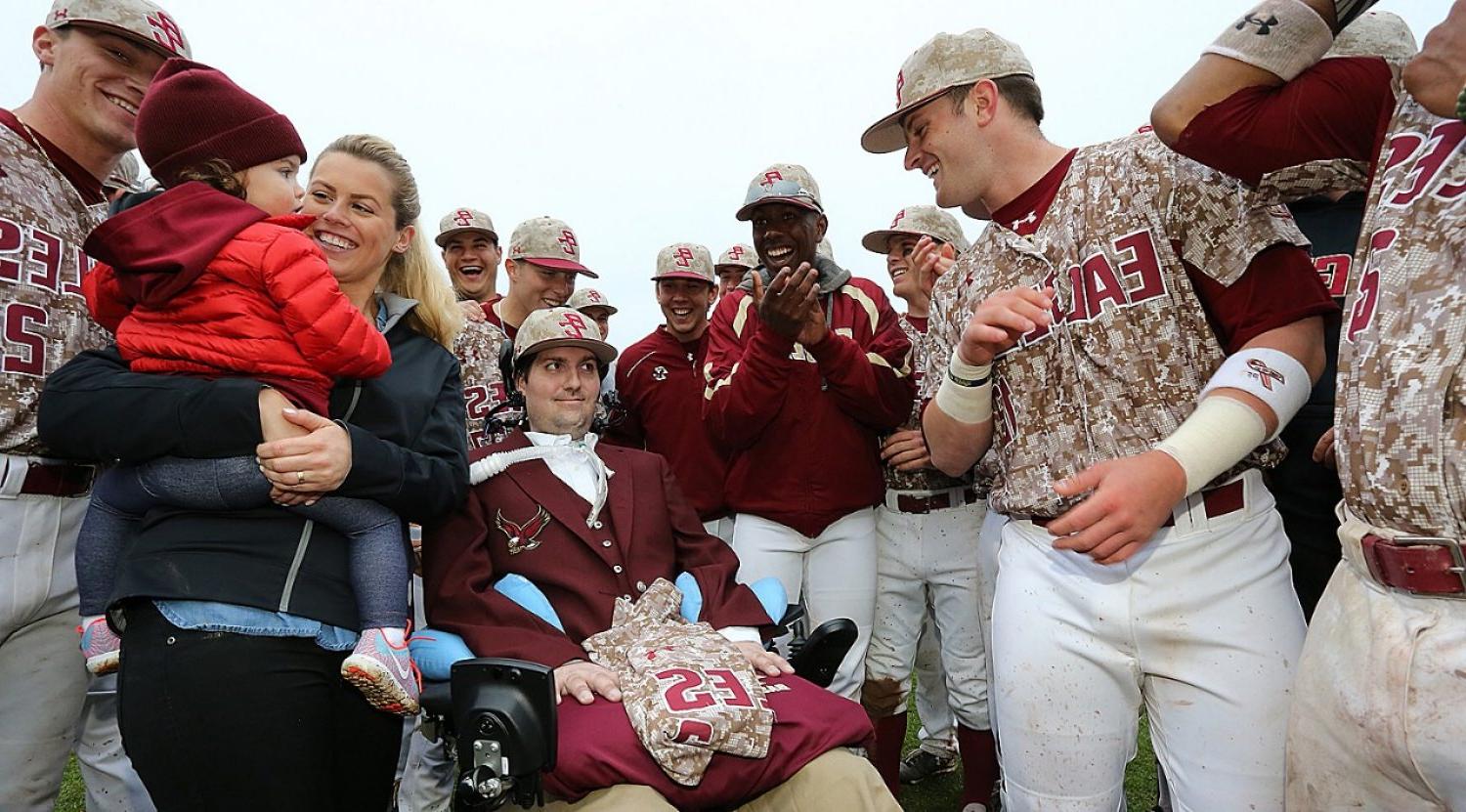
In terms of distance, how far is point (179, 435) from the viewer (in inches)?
71.2

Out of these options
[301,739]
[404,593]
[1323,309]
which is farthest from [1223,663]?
[301,739]

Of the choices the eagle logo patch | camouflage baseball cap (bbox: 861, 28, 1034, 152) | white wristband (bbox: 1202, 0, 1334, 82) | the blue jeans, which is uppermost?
camouflage baseball cap (bbox: 861, 28, 1034, 152)

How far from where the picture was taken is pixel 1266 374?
6.08ft

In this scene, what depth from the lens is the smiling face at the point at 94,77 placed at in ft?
8.17

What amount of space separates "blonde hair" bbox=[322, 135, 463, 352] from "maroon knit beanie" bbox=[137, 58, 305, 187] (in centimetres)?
51

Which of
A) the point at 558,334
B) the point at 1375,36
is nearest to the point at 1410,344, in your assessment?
the point at 1375,36

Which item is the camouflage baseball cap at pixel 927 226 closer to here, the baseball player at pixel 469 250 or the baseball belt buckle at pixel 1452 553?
the baseball player at pixel 469 250

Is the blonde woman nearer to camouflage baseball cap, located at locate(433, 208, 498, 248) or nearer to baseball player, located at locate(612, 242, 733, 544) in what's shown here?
baseball player, located at locate(612, 242, 733, 544)

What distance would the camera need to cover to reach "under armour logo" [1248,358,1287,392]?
1.85 meters

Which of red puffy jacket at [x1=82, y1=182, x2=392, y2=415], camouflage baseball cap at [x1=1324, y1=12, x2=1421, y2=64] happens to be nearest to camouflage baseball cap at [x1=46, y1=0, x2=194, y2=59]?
red puffy jacket at [x1=82, y1=182, x2=392, y2=415]

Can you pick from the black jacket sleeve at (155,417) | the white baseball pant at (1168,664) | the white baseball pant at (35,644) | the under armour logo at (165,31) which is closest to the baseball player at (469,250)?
the under armour logo at (165,31)

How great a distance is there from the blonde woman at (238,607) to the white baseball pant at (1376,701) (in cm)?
184

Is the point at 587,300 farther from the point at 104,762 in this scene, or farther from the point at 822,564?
the point at 104,762

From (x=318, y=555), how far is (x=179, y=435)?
37 cm
